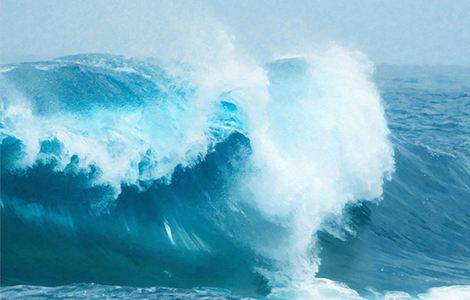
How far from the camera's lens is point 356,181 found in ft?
32.6

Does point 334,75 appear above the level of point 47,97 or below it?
above

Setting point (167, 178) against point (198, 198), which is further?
point (198, 198)

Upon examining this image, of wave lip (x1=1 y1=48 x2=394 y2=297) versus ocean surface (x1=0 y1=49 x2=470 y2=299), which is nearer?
ocean surface (x1=0 y1=49 x2=470 y2=299)

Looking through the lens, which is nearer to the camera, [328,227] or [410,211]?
[328,227]

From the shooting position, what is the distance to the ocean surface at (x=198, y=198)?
6.62 meters

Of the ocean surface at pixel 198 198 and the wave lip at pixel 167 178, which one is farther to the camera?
the wave lip at pixel 167 178

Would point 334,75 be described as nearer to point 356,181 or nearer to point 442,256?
point 356,181

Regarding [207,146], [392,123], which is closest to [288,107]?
[207,146]

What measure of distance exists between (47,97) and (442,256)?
6200 millimetres

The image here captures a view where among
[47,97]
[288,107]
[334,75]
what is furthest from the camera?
[334,75]

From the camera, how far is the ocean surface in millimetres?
6625

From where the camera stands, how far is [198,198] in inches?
307

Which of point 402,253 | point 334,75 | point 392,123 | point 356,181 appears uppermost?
point 392,123

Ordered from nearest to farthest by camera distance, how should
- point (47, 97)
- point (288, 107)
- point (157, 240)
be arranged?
point (157, 240) < point (47, 97) < point (288, 107)
